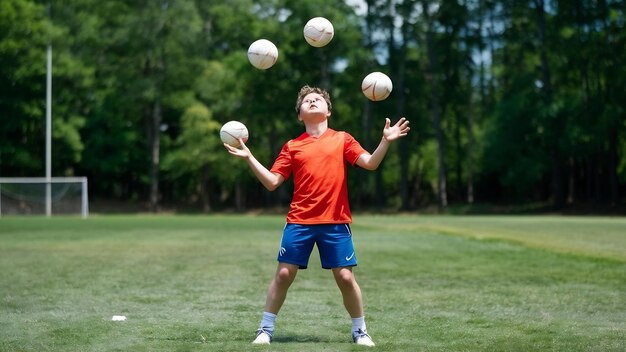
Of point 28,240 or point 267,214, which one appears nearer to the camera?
point 28,240

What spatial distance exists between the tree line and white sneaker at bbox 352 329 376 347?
145ft

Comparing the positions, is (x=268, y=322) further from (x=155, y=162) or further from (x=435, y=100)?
(x=155, y=162)

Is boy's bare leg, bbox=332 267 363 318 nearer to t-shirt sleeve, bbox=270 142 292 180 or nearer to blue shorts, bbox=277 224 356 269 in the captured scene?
blue shorts, bbox=277 224 356 269

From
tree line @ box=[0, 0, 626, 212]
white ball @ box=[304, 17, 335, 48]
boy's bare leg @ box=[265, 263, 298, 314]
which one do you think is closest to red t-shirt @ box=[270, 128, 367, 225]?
boy's bare leg @ box=[265, 263, 298, 314]

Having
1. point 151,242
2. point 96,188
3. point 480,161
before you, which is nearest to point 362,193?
point 480,161

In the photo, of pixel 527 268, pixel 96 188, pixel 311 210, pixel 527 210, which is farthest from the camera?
pixel 96 188

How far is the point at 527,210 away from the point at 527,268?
38.6 meters

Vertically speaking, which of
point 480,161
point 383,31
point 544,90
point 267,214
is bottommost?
point 267,214

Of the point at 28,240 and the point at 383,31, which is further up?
the point at 383,31

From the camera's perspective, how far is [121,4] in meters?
56.7

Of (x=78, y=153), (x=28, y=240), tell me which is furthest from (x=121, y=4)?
(x=28, y=240)

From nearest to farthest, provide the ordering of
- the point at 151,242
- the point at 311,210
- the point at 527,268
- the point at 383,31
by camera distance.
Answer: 1. the point at 311,210
2. the point at 527,268
3. the point at 151,242
4. the point at 383,31

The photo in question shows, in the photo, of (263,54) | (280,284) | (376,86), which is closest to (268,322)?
(280,284)

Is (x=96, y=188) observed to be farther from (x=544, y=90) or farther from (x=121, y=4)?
(x=544, y=90)
